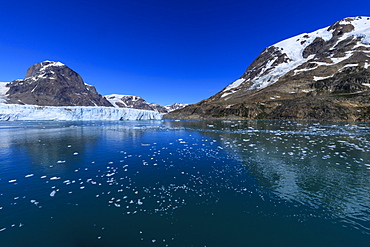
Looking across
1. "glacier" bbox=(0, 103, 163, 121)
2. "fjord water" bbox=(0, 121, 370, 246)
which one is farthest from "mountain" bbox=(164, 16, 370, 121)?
"fjord water" bbox=(0, 121, 370, 246)

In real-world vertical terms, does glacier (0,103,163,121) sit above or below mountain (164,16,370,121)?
below

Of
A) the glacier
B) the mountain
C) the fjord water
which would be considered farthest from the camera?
the mountain

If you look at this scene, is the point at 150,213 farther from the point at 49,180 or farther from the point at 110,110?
the point at 110,110

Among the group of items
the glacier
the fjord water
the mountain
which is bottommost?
the fjord water

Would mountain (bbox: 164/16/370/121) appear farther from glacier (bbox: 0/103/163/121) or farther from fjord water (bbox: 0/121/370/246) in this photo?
fjord water (bbox: 0/121/370/246)

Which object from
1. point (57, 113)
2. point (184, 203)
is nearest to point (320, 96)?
point (184, 203)

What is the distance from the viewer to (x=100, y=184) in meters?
9.68

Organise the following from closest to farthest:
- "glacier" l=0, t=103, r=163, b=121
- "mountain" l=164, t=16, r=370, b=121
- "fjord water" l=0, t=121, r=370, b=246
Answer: "fjord water" l=0, t=121, r=370, b=246, "glacier" l=0, t=103, r=163, b=121, "mountain" l=164, t=16, r=370, b=121

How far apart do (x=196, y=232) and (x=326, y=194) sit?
7209mm

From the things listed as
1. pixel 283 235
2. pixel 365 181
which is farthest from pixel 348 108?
pixel 283 235

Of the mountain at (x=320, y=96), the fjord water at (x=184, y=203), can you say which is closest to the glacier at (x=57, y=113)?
the fjord water at (x=184, y=203)

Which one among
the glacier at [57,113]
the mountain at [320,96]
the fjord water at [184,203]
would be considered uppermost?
the mountain at [320,96]

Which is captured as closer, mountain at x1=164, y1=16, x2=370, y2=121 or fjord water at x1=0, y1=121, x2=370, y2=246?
fjord water at x1=0, y1=121, x2=370, y2=246

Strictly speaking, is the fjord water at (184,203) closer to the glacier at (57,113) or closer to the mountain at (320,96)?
the glacier at (57,113)
